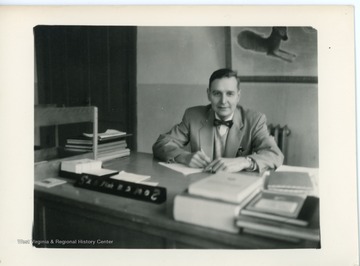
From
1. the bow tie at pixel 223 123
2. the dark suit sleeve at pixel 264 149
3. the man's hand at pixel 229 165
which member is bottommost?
the man's hand at pixel 229 165

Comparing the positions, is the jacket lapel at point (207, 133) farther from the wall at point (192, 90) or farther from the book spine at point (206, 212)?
the book spine at point (206, 212)

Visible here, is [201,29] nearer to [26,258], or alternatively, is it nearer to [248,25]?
Result: [248,25]

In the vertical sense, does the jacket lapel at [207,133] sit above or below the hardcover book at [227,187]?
above

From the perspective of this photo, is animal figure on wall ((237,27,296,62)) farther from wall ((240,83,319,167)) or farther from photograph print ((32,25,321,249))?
wall ((240,83,319,167))

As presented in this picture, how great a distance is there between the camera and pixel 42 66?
1.51 m

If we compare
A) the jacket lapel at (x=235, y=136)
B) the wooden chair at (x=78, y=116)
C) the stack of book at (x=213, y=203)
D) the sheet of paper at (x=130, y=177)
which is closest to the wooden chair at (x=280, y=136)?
the jacket lapel at (x=235, y=136)

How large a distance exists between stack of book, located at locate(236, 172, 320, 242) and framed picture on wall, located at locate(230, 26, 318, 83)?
0.58m

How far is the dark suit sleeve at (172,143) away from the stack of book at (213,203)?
24.0 inches

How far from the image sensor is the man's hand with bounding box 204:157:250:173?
4.95 feet

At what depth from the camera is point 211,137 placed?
1.85m

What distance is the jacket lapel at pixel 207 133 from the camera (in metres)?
1.81

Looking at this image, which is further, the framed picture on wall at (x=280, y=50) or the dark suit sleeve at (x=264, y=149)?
the dark suit sleeve at (x=264, y=149)

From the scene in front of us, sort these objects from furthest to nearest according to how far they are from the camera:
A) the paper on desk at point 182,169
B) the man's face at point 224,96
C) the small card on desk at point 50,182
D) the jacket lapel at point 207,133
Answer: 1. the jacket lapel at point 207,133
2. the man's face at point 224,96
3. the paper on desk at point 182,169
4. the small card on desk at point 50,182

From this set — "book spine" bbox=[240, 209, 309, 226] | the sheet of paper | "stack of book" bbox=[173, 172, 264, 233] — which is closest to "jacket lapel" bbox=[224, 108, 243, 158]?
the sheet of paper
